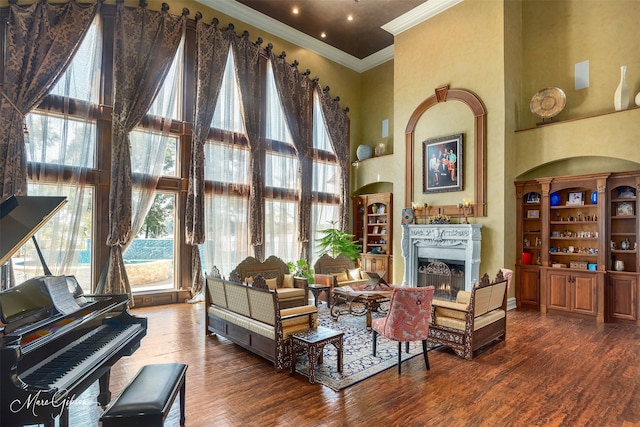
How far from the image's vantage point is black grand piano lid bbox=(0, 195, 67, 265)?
2.33 metres

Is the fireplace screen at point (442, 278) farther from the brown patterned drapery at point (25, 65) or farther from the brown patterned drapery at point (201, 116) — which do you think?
the brown patterned drapery at point (25, 65)

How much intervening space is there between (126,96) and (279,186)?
397cm

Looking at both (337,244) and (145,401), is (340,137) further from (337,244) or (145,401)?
(145,401)

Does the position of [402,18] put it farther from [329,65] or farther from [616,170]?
[616,170]

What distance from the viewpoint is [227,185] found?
8.05 metres

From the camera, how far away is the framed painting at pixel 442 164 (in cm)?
777

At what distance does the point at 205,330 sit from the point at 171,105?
16.0ft

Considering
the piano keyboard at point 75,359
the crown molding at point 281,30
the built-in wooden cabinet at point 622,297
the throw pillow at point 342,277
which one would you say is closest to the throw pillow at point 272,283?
the throw pillow at point 342,277

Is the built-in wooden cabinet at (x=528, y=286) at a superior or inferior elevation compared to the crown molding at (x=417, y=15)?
inferior

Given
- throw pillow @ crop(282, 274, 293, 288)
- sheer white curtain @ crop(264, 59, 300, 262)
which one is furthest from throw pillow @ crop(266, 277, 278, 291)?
sheer white curtain @ crop(264, 59, 300, 262)

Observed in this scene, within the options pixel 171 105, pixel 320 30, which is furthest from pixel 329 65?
pixel 171 105

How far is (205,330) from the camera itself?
17.2ft

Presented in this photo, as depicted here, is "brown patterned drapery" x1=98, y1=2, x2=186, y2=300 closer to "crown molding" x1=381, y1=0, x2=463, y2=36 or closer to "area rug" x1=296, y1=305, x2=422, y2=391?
"area rug" x1=296, y1=305, x2=422, y2=391

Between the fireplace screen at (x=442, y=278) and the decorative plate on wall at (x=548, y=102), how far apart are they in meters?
3.71
